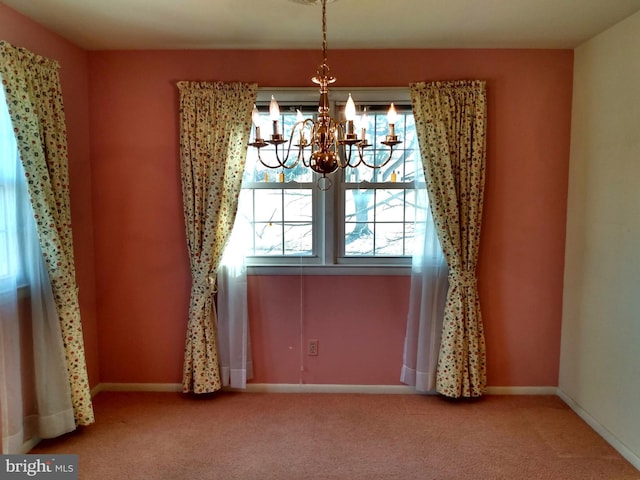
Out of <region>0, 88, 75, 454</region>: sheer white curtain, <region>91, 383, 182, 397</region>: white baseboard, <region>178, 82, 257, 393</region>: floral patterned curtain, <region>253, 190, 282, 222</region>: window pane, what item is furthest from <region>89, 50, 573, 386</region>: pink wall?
<region>0, 88, 75, 454</region>: sheer white curtain

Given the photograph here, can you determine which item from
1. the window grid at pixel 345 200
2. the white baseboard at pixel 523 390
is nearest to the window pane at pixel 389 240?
the window grid at pixel 345 200

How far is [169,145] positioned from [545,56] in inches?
108

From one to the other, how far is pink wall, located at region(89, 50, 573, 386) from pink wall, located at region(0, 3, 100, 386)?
64mm

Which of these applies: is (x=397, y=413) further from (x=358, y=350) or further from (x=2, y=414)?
(x=2, y=414)

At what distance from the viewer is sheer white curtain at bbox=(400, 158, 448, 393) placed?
9.54 ft

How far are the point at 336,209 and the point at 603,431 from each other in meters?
2.25

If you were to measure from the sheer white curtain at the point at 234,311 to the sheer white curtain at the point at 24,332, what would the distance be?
100cm

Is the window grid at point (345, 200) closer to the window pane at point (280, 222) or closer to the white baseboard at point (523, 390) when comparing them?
the window pane at point (280, 222)

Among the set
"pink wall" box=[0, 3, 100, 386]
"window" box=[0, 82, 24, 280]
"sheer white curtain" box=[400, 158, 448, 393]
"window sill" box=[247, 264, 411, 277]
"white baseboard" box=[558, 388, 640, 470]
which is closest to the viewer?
"window" box=[0, 82, 24, 280]

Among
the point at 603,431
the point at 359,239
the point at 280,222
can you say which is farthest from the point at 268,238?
the point at 603,431

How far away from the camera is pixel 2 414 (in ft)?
7.06

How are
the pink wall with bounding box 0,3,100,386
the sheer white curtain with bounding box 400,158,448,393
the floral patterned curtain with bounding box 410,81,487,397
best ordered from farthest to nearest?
the sheer white curtain with bounding box 400,158,448,393
the floral patterned curtain with bounding box 410,81,487,397
the pink wall with bounding box 0,3,100,386

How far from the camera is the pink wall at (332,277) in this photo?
288 cm

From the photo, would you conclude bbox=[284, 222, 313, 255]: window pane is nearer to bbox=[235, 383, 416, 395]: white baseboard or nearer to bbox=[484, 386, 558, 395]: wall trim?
bbox=[235, 383, 416, 395]: white baseboard
